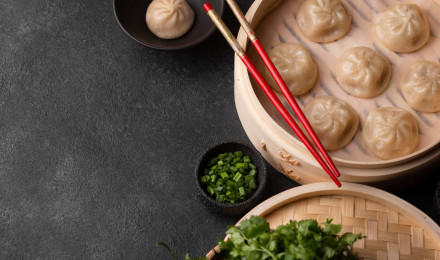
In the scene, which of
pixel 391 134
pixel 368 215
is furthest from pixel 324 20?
pixel 368 215

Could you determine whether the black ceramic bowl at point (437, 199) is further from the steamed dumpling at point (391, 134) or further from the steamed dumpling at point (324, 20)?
the steamed dumpling at point (324, 20)

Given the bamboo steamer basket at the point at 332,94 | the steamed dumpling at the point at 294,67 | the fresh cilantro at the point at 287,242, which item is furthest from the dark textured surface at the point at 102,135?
the fresh cilantro at the point at 287,242

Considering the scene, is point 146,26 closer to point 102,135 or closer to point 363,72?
point 102,135

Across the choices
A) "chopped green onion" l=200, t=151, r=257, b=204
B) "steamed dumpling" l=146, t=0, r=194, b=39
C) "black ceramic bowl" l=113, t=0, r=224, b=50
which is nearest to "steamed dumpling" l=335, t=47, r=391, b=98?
"chopped green onion" l=200, t=151, r=257, b=204

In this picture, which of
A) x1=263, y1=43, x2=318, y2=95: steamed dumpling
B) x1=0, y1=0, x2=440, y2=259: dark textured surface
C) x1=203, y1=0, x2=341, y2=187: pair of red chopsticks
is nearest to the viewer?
x1=203, y1=0, x2=341, y2=187: pair of red chopsticks

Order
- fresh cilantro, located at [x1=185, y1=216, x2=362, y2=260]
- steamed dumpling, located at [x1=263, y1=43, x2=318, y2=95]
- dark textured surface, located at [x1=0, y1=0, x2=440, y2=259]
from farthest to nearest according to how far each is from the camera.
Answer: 1. dark textured surface, located at [x1=0, y1=0, x2=440, y2=259]
2. steamed dumpling, located at [x1=263, y1=43, x2=318, y2=95]
3. fresh cilantro, located at [x1=185, y1=216, x2=362, y2=260]

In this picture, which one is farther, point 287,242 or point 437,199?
point 437,199

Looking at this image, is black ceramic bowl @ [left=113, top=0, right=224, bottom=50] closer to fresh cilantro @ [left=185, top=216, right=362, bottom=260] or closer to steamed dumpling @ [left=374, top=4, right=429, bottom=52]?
steamed dumpling @ [left=374, top=4, right=429, bottom=52]

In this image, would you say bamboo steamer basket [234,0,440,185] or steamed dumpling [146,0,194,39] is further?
steamed dumpling [146,0,194,39]
